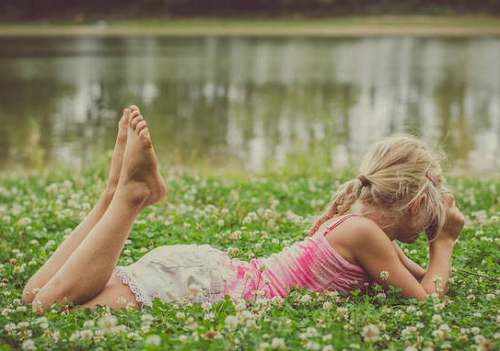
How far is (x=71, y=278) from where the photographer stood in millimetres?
3100

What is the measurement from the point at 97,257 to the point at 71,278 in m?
0.18

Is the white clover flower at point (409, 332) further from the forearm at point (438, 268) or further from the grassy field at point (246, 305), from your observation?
the forearm at point (438, 268)

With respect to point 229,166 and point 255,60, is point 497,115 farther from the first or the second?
point 255,60

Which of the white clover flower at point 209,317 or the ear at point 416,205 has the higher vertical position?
the ear at point 416,205

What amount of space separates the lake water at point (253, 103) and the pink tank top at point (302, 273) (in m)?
1.40

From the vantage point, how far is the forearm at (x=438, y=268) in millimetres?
3226

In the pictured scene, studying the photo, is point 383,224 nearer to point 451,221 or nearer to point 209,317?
point 451,221

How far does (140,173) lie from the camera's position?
11.3 ft

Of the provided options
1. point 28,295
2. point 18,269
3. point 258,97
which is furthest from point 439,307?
point 258,97

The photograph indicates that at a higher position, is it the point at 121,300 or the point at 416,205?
the point at 416,205

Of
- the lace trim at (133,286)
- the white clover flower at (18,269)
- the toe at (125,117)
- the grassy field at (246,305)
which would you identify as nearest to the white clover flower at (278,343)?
the grassy field at (246,305)

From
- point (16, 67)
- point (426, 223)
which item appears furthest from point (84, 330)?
point (16, 67)

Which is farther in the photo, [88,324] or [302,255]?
[302,255]

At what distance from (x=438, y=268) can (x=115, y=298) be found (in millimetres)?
1891
